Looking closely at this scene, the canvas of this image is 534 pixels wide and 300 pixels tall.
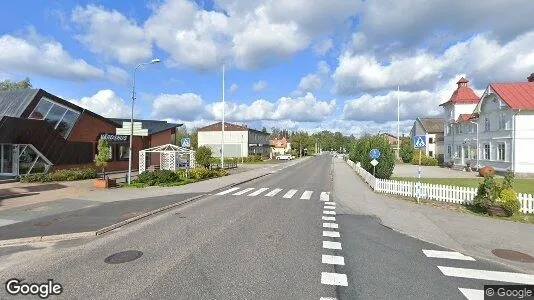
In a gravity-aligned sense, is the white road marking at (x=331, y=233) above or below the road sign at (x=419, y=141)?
below

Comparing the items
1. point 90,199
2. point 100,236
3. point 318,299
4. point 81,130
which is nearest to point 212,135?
point 81,130

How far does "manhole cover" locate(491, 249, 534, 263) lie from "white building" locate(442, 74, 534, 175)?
2729 cm

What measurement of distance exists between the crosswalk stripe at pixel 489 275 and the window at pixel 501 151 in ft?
102

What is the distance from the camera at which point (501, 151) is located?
33.2 meters

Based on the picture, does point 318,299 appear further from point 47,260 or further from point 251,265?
point 47,260

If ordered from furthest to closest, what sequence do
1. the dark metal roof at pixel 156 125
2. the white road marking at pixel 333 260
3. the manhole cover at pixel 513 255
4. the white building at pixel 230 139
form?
the white building at pixel 230 139 → the dark metal roof at pixel 156 125 → the manhole cover at pixel 513 255 → the white road marking at pixel 333 260

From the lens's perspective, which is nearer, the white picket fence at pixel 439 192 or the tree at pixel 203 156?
the white picket fence at pixel 439 192

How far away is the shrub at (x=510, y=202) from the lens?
40.2 ft

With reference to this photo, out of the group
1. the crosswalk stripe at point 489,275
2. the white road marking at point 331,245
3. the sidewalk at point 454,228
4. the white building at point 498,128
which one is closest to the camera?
the crosswalk stripe at point 489,275

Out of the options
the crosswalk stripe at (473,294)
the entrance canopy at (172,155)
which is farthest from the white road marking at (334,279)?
the entrance canopy at (172,155)

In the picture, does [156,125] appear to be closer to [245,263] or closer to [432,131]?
[245,263]

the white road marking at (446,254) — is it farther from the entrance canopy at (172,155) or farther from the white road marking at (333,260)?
the entrance canopy at (172,155)

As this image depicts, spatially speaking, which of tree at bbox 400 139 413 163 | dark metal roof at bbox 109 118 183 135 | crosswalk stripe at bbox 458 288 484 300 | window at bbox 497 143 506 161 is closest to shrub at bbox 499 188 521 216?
crosswalk stripe at bbox 458 288 484 300

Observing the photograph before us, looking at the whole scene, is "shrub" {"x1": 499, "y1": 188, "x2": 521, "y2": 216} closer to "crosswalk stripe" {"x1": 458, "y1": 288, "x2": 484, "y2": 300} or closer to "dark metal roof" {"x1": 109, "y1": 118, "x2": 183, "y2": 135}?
"crosswalk stripe" {"x1": 458, "y1": 288, "x2": 484, "y2": 300}
